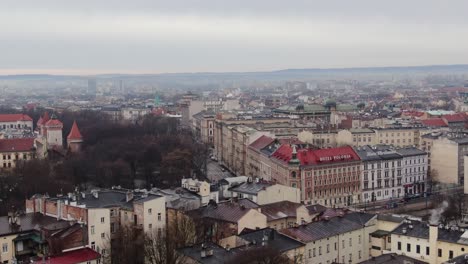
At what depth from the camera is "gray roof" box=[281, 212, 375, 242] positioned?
45844mm

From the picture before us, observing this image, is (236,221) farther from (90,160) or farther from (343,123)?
(343,123)

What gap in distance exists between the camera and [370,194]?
274ft

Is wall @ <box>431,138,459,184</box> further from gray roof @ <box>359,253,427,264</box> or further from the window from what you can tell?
the window

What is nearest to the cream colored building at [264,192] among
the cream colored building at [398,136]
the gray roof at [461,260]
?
the gray roof at [461,260]

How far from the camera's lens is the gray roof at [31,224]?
4537 centimetres

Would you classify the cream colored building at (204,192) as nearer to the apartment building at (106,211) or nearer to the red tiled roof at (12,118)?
the apartment building at (106,211)

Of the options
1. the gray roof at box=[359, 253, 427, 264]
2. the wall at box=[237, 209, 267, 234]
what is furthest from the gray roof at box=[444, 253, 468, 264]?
the wall at box=[237, 209, 267, 234]

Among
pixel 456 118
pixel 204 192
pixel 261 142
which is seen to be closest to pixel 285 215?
pixel 204 192

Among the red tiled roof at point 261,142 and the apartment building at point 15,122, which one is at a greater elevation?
the red tiled roof at point 261,142

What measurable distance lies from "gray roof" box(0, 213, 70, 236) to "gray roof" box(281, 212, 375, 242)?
15.3 m

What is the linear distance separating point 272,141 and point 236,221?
44031mm

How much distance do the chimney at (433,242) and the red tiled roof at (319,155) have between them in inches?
1312

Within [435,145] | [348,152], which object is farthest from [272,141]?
[435,145]

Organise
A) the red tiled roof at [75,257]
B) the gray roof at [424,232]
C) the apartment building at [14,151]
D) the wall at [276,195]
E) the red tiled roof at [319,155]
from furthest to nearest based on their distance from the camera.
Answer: the apartment building at [14,151] → the red tiled roof at [319,155] → the wall at [276,195] → the gray roof at [424,232] → the red tiled roof at [75,257]
